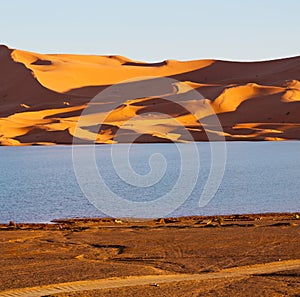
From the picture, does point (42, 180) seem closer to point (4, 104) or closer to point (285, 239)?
point (285, 239)

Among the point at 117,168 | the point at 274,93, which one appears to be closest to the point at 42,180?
the point at 117,168

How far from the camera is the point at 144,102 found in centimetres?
11362

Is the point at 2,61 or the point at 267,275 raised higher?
the point at 2,61

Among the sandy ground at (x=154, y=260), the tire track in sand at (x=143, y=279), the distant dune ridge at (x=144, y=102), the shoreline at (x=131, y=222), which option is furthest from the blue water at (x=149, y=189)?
the distant dune ridge at (x=144, y=102)

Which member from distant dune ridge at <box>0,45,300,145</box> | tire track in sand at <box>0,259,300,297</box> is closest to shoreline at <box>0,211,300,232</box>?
tire track in sand at <box>0,259,300,297</box>

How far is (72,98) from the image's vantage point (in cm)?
12744

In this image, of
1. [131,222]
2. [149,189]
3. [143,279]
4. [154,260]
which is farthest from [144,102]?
[143,279]

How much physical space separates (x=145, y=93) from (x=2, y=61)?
40435 mm

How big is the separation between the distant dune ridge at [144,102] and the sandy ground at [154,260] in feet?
232

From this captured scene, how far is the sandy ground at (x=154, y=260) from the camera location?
37.0 ft

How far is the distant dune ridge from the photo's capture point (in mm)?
93312

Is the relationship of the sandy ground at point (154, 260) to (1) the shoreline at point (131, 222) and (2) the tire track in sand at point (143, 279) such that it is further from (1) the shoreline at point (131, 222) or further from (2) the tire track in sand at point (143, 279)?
(1) the shoreline at point (131, 222)

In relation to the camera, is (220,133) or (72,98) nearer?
(220,133)

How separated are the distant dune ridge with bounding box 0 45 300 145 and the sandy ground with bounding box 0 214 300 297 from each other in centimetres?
7072
